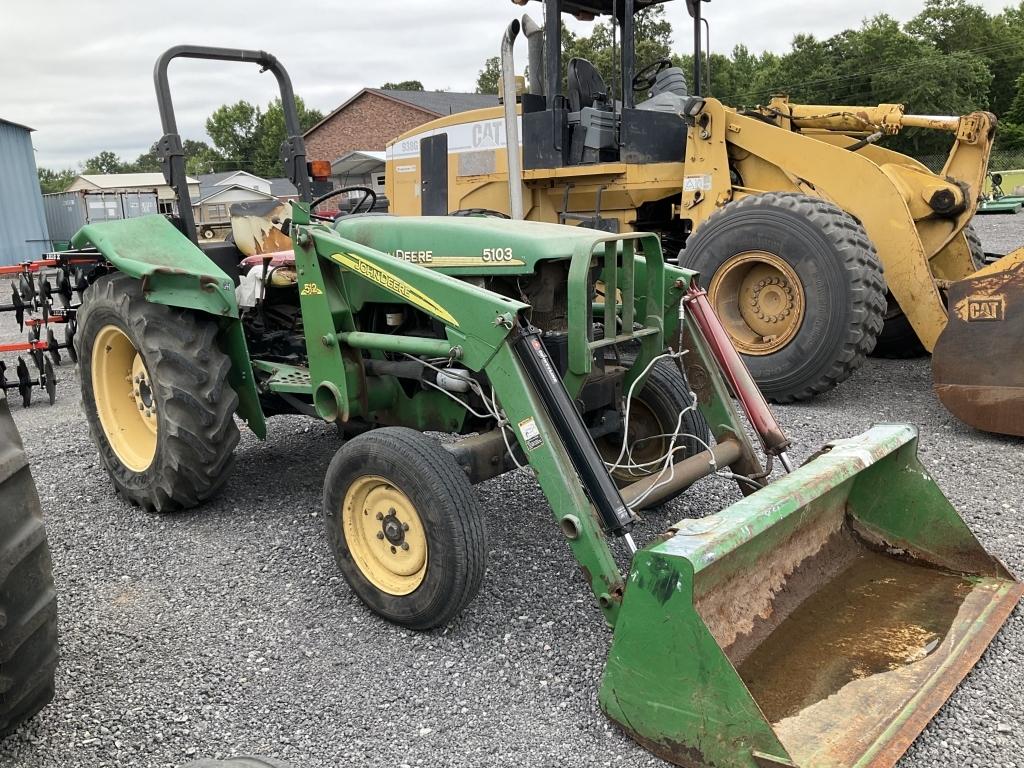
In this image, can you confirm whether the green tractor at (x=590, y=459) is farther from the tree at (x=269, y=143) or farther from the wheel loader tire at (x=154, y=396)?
the tree at (x=269, y=143)

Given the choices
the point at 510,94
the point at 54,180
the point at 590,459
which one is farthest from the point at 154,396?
the point at 54,180

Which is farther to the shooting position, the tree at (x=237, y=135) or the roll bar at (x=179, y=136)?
the tree at (x=237, y=135)

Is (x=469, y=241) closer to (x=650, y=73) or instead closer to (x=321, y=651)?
(x=321, y=651)

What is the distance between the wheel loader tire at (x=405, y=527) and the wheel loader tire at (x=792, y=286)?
351 centimetres

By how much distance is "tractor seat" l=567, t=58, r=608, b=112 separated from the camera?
709 centimetres

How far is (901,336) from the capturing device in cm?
710

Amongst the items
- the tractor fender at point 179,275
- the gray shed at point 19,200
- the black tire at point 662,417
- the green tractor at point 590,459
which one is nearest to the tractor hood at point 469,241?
the green tractor at point 590,459

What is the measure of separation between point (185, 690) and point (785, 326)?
4.59 meters

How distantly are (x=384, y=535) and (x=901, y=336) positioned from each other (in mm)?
5421

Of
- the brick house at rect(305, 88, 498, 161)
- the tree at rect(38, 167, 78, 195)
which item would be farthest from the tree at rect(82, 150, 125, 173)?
the brick house at rect(305, 88, 498, 161)

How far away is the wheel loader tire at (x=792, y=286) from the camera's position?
5.60 meters

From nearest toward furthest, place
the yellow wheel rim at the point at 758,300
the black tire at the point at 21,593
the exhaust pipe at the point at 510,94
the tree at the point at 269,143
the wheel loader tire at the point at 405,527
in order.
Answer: the black tire at the point at 21,593 → the wheel loader tire at the point at 405,527 → the exhaust pipe at the point at 510,94 → the yellow wheel rim at the point at 758,300 → the tree at the point at 269,143

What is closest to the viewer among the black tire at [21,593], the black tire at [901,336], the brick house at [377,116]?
the black tire at [21,593]

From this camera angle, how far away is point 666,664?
2.39 meters
